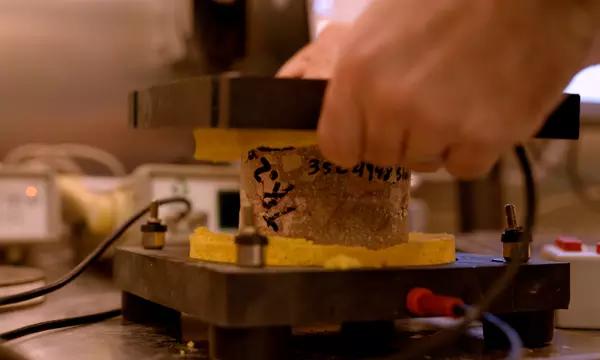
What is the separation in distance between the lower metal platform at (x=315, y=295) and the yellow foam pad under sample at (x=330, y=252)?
15 mm

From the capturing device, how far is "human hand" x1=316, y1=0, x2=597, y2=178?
1.44 feet

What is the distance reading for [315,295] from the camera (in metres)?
0.49

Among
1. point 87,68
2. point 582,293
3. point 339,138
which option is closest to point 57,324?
point 339,138

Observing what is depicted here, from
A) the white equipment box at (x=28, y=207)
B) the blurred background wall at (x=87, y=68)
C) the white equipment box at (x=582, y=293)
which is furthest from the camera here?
the blurred background wall at (x=87, y=68)

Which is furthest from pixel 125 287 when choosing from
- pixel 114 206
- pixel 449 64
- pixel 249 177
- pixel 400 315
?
pixel 114 206

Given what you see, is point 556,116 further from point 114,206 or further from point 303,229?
point 114,206

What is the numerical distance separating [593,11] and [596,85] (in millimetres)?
992

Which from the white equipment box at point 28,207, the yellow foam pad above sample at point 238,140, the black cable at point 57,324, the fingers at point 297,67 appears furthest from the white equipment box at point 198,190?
the yellow foam pad above sample at point 238,140

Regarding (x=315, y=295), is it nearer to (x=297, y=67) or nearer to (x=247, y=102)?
(x=247, y=102)

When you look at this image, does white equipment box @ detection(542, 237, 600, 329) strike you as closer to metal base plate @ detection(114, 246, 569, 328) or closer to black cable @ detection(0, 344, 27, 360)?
metal base plate @ detection(114, 246, 569, 328)

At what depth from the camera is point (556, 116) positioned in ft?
1.75

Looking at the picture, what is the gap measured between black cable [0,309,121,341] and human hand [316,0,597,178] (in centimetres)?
36

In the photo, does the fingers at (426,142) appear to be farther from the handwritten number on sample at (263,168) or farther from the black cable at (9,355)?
the black cable at (9,355)

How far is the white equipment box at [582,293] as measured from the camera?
0.67 meters
